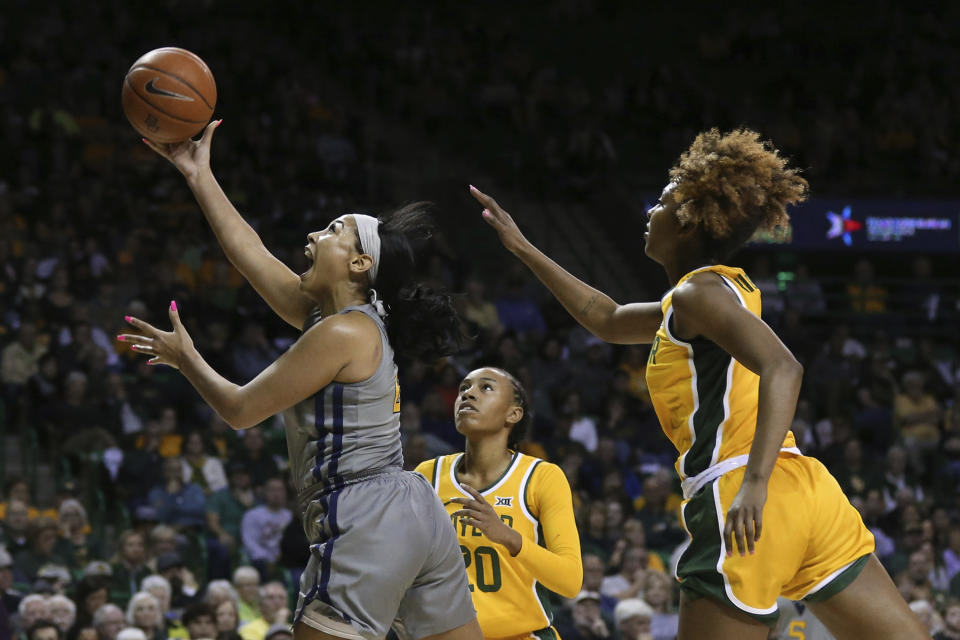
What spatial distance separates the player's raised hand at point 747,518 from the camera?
3.15m

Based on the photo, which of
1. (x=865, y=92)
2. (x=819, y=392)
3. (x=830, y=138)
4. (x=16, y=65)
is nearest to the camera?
(x=819, y=392)

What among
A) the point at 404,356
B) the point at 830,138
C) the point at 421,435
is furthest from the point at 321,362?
the point at 830,138

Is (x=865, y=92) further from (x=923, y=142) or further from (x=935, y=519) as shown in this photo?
(x=935, y=519)

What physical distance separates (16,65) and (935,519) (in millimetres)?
9926

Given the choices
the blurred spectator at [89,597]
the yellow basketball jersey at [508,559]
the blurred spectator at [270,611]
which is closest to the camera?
the yellow basketball jersey at [508,559]

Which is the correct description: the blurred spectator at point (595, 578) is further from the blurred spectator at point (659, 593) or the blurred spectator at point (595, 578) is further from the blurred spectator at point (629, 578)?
the blurred spectator at point (659, 593)

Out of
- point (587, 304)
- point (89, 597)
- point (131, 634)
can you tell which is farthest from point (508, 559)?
point (89, 597)

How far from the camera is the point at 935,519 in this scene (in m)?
9.73

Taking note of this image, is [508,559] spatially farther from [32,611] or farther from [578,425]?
[578,425]

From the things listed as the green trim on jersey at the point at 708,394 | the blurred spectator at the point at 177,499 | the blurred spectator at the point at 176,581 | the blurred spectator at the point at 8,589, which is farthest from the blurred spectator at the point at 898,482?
the green trim on jersey at the point at 708,394

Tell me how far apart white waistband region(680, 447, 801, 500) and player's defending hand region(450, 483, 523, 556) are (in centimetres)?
75

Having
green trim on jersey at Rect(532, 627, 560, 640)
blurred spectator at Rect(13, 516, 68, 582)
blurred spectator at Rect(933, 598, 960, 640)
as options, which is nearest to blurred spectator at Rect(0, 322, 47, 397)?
blurred spectator at Rect(13, 516, 68, 582)

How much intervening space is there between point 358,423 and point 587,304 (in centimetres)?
101

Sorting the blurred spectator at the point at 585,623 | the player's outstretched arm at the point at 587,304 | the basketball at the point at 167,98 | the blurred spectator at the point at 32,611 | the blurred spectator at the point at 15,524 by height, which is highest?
the basketball at the point at 167,98
